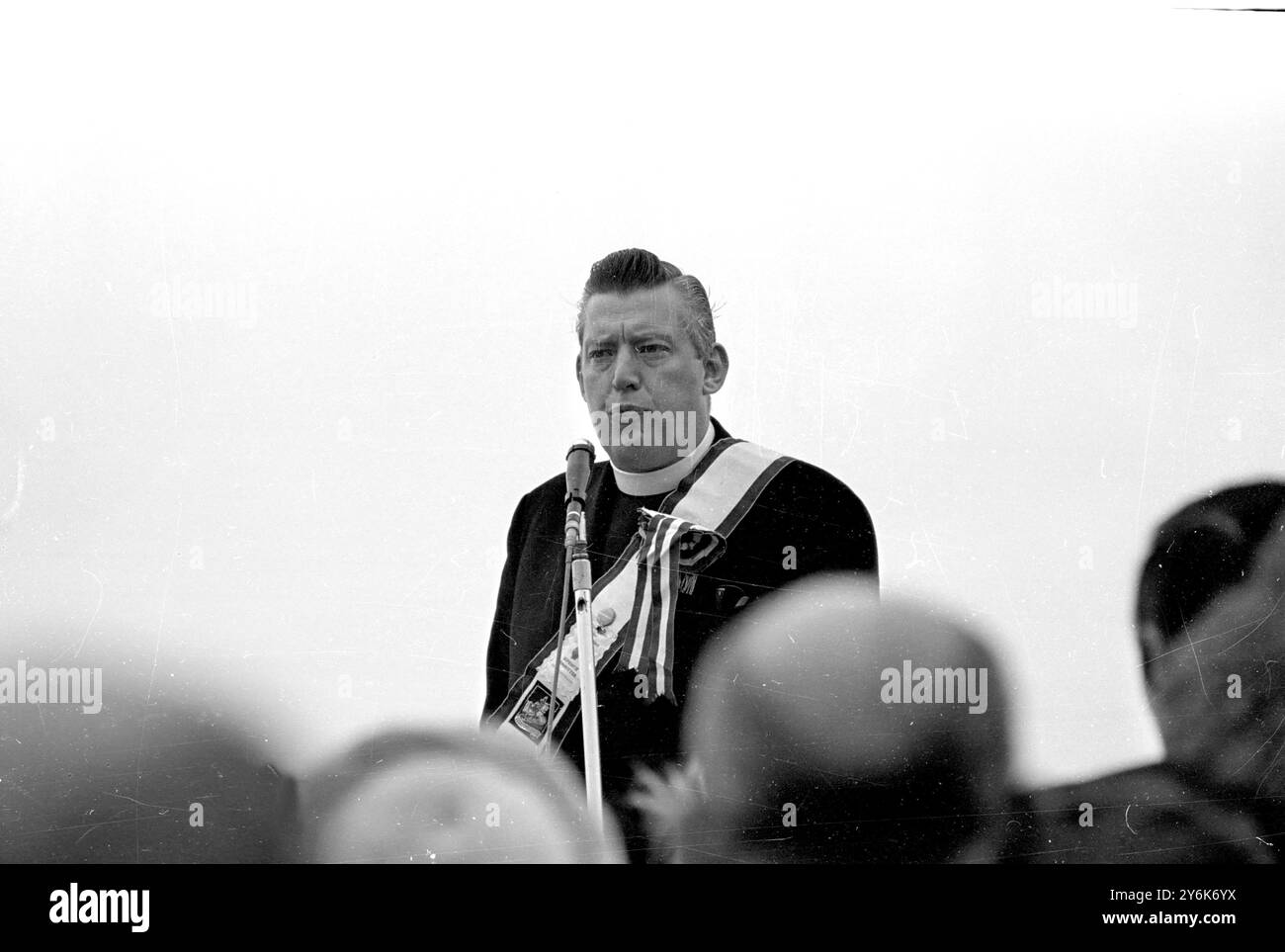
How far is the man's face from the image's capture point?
2.99 meters

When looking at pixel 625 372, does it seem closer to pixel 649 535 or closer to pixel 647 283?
pixel 647 283

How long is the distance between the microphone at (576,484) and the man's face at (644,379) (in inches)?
1.8

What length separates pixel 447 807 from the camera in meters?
2.95

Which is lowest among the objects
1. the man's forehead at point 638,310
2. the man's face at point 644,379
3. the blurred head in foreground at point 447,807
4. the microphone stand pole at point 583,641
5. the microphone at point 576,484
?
the blurred head in foreground at point 447,807

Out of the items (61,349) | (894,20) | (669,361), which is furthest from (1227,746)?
(61,349)

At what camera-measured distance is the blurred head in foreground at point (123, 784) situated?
2949 mm

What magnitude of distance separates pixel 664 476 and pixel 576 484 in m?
0.18

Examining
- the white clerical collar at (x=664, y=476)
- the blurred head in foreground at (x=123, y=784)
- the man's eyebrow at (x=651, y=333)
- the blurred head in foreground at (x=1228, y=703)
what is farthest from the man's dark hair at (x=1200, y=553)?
the blurred head in foreground at (x=123, y=784)

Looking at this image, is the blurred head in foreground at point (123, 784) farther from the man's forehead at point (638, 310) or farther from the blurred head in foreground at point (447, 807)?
the man's forehead at point (638, 310)

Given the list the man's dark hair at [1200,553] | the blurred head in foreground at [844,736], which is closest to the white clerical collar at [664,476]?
the blurred head in foreground at [844,736]

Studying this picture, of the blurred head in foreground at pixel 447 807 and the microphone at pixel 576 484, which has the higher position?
the microphone at pixel 576 484

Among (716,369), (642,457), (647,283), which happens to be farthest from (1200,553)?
(647,283)

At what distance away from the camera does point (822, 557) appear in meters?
2.96

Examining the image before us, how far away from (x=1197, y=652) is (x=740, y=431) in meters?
1.05
